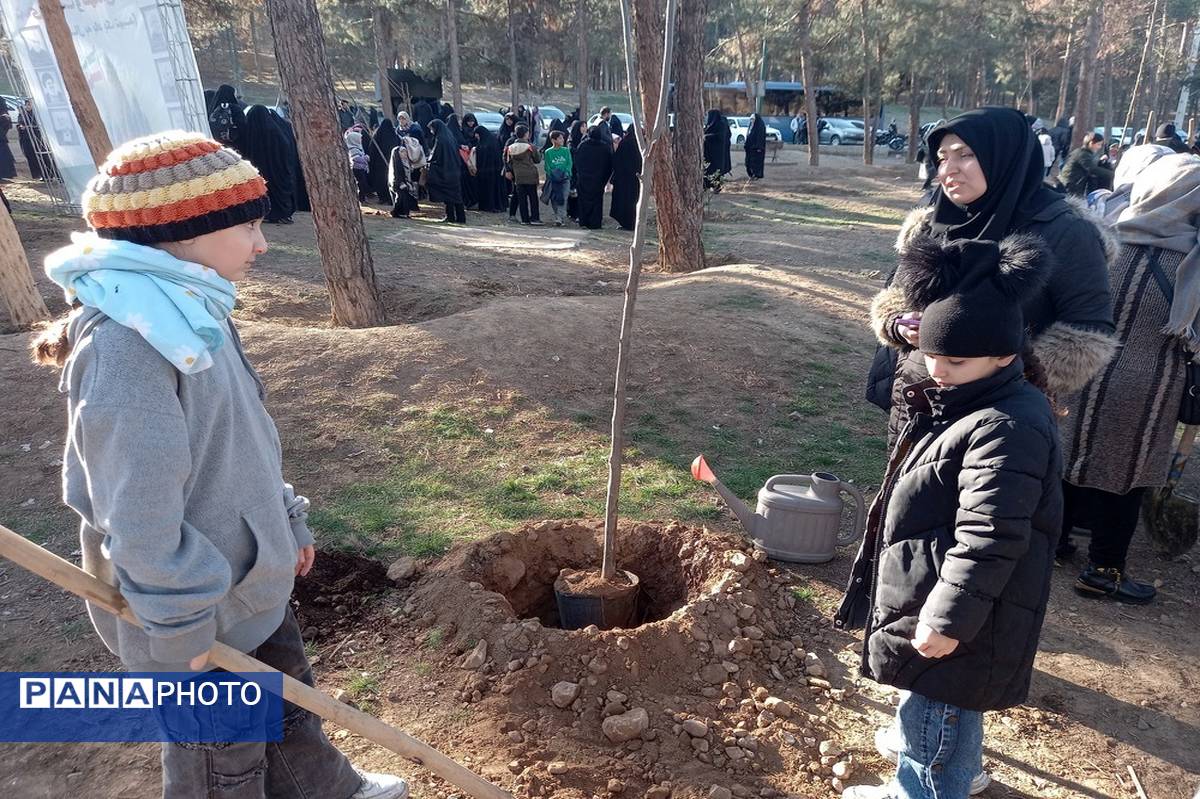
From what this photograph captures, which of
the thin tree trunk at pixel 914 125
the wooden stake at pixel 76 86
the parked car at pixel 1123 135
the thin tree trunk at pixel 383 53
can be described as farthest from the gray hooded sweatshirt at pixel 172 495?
the thin tree trunk at pixel 914 125

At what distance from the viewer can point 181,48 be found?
30.9ft

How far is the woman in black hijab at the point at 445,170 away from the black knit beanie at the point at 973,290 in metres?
11.2

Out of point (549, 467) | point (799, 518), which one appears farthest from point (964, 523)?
point (549, 467)

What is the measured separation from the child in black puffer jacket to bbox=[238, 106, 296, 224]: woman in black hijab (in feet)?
37.4

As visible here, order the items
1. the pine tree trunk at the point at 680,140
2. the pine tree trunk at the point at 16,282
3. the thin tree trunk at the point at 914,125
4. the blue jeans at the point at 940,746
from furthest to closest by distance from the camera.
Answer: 1. the thin tree trunk at the point at 914,125
2. the pine tree trunk at the point at 680,140
3. the pine tree trunk at the point at 16,282
4. the blue jeans at the point at 940,746

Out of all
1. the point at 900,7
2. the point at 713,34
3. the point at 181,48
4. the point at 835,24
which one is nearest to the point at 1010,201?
the point at 181,48

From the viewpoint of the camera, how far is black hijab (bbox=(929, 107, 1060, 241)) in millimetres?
2484

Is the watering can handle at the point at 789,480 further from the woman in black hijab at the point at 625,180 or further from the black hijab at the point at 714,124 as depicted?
the black hijab at the point at 714,124

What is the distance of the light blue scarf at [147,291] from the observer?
4.63ft

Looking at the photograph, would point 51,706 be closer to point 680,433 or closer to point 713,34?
point 680,433

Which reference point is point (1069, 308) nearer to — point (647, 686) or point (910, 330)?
point (910, 330)

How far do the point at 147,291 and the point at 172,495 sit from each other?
36cm

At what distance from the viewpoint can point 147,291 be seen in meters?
1.44

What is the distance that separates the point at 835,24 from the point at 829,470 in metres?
27.2
